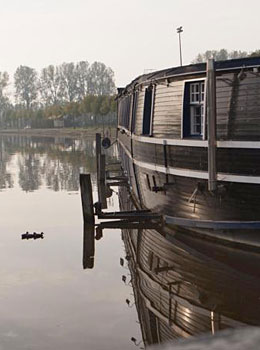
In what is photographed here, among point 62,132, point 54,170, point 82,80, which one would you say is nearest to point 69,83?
point 82,80

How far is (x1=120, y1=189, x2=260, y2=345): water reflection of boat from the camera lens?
28.5ft

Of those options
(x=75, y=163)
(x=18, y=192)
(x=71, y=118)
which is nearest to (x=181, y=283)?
(x=18, y=192)

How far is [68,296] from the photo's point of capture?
10.4m

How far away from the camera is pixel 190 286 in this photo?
10289mm

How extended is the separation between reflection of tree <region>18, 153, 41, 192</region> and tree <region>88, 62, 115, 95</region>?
6958 cm

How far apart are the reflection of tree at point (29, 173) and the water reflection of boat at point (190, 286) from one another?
14.1 metres

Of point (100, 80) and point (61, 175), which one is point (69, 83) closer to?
point (100, 80)

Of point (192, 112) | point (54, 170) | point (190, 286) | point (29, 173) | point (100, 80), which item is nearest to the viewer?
point (190, 286)

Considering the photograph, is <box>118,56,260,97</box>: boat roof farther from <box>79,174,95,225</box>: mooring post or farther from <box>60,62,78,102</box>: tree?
<box>60,62,78,102</box>: tree

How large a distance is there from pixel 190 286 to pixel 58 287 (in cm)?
248

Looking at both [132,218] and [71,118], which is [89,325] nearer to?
[132,218]

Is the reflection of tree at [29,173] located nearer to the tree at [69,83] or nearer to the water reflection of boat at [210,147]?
the water reflection of boat at [210,147]

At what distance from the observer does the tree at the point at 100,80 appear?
11369 cm

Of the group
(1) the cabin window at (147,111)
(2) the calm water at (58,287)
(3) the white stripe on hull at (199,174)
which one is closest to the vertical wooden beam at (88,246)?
(2) the calm water at (58,287)
